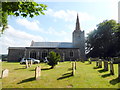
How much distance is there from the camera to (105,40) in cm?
3825

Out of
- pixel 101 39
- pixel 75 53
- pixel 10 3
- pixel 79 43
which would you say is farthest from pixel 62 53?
pixel 10 3

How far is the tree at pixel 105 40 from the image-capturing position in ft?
120

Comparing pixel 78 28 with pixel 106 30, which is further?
pixel 78 28

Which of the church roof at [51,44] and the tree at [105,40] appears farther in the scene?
the church roof at [51,44]

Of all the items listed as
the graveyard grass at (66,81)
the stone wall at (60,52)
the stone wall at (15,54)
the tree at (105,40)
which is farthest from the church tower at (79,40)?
the graveyard grass at (66,81)

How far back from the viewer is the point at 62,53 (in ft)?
120

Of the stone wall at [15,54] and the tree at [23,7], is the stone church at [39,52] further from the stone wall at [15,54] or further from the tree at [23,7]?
the tree at [23,7]

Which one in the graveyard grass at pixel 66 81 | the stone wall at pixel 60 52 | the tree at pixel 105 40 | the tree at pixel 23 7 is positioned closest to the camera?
the tree at pixel 23 7

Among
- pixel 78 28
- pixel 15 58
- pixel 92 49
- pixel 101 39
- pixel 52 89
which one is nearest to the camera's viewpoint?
pixel 52 89

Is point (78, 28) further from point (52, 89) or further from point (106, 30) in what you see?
point (52, 89)

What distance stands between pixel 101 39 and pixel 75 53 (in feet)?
36.5

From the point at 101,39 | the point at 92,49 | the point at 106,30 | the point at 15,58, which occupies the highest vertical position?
the point at 106,30

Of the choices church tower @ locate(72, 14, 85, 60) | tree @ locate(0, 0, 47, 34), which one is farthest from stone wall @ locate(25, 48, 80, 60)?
tree @ locate(0, 0, 47, 34)

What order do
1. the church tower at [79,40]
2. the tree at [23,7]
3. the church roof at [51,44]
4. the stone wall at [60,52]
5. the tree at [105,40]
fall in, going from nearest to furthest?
the tree at [23,7] < the stone wall at [60,52] < the tree at [105,40] < the church roof at [51,44] < the church tower at [79,40]
